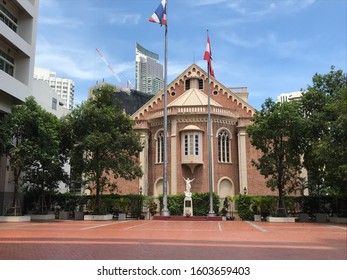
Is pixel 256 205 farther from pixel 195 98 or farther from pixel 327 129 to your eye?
pixel 195 98

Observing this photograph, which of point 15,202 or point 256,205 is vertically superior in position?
point 15,202

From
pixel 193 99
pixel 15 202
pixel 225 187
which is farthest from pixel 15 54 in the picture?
pixel 225 187

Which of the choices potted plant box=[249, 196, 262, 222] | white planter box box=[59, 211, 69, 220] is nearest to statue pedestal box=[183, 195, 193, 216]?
potted plant box=[249, 196, 262, 222]

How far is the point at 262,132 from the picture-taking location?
28.2m

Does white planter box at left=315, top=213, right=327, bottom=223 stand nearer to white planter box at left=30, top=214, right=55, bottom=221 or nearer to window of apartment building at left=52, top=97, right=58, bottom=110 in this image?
white planter box at left=30, top=214, right=55, bottom=221

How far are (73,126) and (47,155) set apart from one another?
14.2ft

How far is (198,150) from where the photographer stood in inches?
1522

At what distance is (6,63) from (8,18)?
3.52 m

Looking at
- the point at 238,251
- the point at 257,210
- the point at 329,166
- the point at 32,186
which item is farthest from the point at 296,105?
the point at 32,186

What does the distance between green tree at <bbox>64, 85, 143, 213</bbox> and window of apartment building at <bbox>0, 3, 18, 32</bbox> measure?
28.2 ft

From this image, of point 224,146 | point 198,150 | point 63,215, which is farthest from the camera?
point 224,146

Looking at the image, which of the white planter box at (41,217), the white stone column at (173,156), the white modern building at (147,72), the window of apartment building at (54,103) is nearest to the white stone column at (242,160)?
the white stone column at (173,156)

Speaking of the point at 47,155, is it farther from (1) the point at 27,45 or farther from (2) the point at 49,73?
(2) the point at 49,73

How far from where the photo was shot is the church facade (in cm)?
3856
